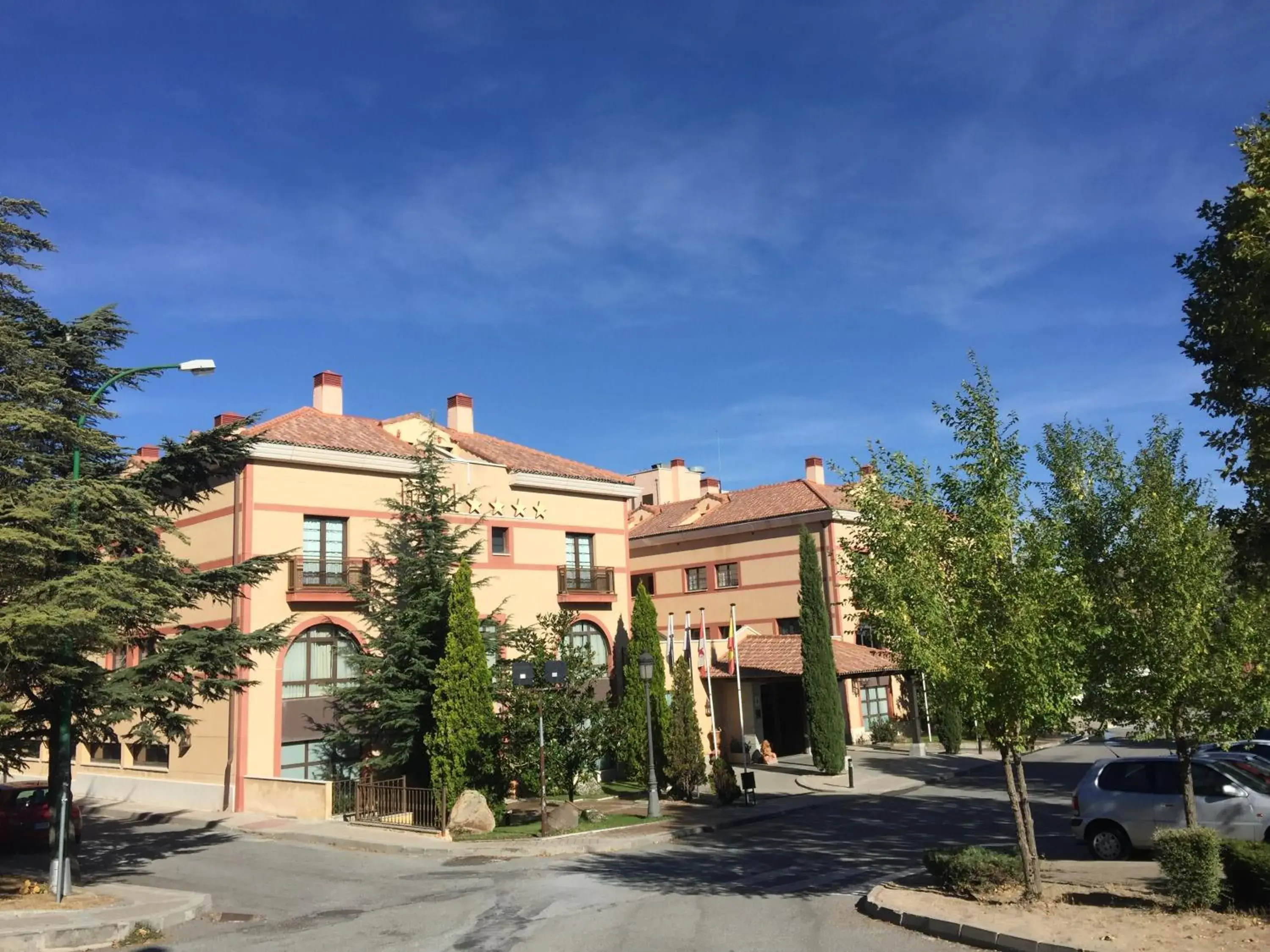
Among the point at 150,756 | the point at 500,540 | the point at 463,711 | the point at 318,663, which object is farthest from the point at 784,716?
the point at 150,756

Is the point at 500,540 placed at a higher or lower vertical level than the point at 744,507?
lower

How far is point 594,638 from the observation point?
108ft

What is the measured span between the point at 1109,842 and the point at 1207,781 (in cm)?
179

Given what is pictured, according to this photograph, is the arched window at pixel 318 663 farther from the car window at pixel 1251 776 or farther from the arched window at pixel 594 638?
the car window at pixel 1251 776

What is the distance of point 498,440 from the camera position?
3631 centimetres

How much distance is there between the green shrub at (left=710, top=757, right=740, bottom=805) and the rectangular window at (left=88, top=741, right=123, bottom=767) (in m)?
18.1

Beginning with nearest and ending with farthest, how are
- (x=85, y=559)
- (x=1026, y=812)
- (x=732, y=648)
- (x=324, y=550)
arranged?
(x=1026, y=812)
(x=85, y=559)
(x=324, y=550)
(x=732, y=648)

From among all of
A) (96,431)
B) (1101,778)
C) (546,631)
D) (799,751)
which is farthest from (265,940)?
(799,751)

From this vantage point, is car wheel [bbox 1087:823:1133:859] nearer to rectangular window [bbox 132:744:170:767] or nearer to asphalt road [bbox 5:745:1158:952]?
asphalt road [bbox 5:745:1158:952]

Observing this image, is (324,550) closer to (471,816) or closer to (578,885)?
(471,816)

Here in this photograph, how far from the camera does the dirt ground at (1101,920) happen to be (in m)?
9.55

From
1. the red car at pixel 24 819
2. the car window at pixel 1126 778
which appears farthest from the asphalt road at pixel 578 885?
the car window at pixel 1126 778

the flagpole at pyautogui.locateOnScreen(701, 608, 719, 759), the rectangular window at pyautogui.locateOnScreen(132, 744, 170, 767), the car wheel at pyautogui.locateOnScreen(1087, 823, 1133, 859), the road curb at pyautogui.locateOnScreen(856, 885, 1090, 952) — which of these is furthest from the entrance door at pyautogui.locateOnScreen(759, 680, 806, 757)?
the road curb at pyautogui.locateOnScreen(856, 885, 1090, 952)

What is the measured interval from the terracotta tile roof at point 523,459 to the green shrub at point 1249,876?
78.4ft
